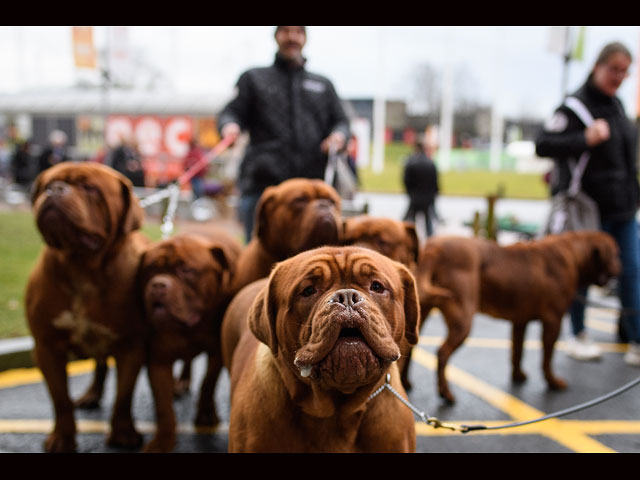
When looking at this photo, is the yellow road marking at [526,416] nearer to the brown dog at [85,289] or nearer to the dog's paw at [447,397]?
the dog's paw at [447,397]

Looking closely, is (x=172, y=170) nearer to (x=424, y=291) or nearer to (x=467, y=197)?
(x=467, y=197)

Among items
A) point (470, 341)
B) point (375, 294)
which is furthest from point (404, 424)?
point (470, 341)

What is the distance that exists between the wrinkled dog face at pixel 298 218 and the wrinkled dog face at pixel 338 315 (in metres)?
1.30

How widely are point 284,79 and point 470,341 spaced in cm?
373

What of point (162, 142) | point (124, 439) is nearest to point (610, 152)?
point (124, 439)

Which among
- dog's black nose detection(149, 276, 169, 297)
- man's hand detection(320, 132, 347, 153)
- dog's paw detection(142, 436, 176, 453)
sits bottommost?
dog's paw detection(142, 436, 176, 453)

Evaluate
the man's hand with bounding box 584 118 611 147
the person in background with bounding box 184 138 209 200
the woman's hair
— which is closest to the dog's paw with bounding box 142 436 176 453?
the man's hand with bounding box 584 118 611 147

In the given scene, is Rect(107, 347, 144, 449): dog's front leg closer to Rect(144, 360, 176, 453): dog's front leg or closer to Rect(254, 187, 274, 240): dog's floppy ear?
Rect(144, 360, 176, 453): dog's front leg

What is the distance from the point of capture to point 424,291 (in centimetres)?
446

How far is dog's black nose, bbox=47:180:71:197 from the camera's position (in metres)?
3.24

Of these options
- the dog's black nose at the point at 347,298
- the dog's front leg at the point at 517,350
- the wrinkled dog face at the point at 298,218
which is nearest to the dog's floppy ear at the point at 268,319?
the dog's black nose at the point at 347,298

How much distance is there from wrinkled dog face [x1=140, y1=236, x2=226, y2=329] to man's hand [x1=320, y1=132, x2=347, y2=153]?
1.51 meters

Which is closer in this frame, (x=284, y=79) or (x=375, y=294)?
(x=375, y=294)

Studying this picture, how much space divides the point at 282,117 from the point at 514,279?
2.38 metres
